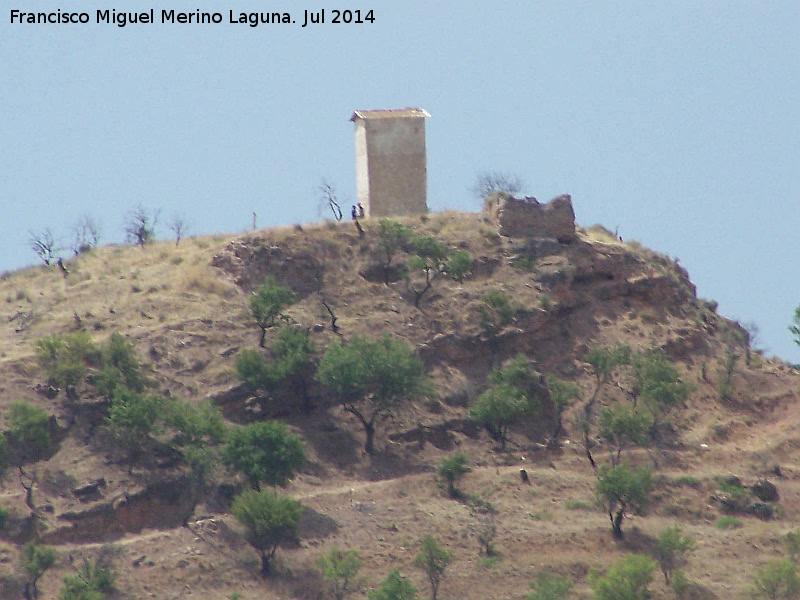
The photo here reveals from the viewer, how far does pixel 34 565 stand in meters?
32.9

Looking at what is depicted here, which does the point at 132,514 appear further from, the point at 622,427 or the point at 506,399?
the point at 622,427

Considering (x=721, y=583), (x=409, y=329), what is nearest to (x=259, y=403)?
(x=409, y=329)

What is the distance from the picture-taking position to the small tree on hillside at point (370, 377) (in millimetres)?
37219

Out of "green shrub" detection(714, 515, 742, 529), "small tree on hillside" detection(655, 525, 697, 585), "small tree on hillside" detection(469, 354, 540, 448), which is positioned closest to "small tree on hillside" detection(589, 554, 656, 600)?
"small tree on hillside" detection(655, 525, 697, 585)

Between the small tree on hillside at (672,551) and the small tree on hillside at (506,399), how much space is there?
16.3 feet

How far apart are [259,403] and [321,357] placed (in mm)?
1901

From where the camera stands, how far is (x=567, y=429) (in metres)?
39.1

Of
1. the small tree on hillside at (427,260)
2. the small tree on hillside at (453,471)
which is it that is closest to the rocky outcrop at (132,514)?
the small tree on hillside at (453,471)

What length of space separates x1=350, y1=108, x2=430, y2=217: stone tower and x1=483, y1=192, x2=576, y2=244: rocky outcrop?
93.4 inches

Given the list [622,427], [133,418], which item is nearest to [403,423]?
[622,427]

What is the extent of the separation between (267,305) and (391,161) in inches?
269

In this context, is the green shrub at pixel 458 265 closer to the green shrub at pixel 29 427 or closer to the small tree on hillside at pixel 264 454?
the small tree on hillside at pixel 264 454

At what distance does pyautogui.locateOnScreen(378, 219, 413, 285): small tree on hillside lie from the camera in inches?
1650

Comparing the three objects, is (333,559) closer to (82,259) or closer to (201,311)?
(201,311)
